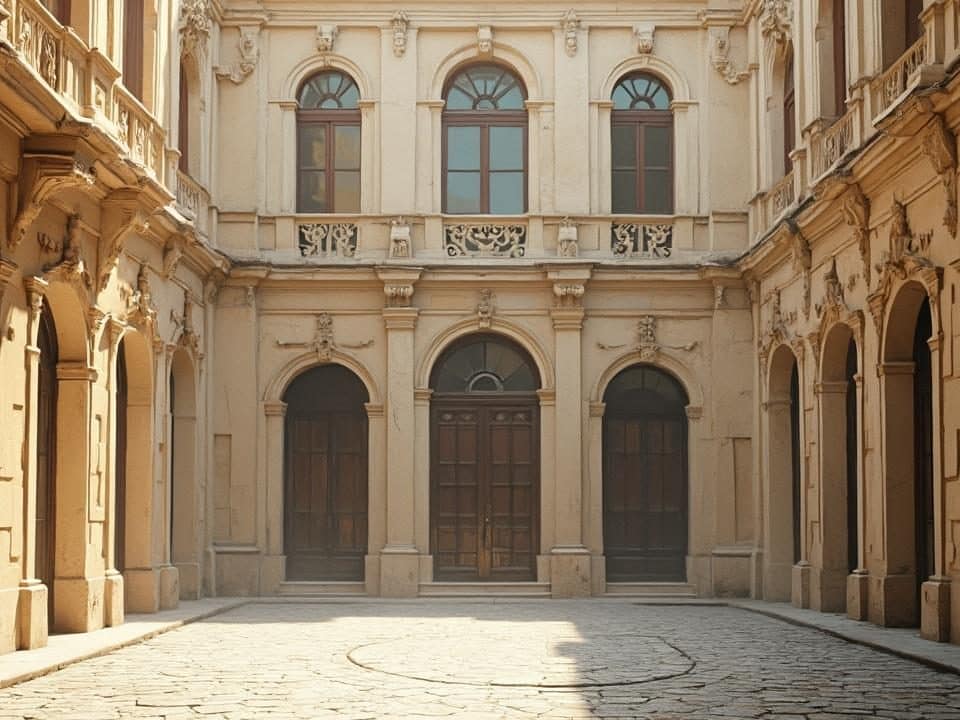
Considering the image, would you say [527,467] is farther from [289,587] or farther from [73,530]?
[73,530]

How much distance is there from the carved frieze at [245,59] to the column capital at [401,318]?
4.16m

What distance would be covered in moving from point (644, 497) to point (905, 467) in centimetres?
729

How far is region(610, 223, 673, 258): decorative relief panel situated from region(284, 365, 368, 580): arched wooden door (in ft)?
14.7

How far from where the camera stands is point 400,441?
23047 mm

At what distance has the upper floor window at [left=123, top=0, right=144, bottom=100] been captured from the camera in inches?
727

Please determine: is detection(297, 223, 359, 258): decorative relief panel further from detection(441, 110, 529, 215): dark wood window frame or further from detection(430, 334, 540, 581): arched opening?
detection(430, 334, 540, 581): arched opening

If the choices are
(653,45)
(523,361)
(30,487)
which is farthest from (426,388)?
(30,487)

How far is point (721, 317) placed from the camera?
23250mm

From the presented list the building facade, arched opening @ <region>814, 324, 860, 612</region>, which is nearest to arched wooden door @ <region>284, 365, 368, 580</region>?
the building facade

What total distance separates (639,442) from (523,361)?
2145 mm

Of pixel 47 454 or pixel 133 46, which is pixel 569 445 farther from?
pixel 47 454

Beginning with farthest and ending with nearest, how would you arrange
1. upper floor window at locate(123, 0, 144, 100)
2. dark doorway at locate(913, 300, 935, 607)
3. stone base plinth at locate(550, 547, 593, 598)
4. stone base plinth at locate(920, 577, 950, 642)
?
stone base plinth at locate(550, 547, 593, 598)
upper floor window at locate(123, 0, 144, 100)
dark doorway at locate(913, 300, 935, 607)
stone base plinth at locate(920, 577, 950, 642)

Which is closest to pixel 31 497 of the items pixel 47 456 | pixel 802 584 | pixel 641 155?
pixel 47 456

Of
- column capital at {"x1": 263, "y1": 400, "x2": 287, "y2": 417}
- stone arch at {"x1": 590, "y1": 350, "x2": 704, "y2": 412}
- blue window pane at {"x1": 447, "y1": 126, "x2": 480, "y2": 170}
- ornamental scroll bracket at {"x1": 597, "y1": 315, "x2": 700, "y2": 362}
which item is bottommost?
column capital at {"x1": 263, "y1": 400, "x2": 287, "y2": 417}
